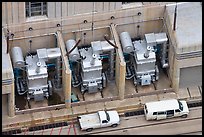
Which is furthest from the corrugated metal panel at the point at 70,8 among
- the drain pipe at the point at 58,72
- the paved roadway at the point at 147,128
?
the paved roadway at the point at 147,128

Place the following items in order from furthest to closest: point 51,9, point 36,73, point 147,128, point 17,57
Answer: point 147,128 < point 36,73 < point 17,57 < point 51,9

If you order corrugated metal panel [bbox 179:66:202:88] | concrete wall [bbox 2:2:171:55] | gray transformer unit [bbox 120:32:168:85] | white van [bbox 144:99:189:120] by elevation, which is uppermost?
concrete wall [bbox 2:2:171:55]

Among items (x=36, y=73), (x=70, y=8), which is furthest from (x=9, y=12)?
A: (x=36, y=73)

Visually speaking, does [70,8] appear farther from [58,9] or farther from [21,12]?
[21,12]

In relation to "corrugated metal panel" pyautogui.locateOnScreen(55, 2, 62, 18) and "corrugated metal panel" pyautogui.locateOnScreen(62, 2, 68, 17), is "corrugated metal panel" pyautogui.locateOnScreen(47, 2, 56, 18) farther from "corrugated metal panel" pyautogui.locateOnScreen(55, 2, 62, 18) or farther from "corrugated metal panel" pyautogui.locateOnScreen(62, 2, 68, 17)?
"corrugated metal panel" pyautogui.locateOnScreen(62, 2, 68, 17)

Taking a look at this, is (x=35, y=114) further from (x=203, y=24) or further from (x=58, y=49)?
(x=203, y=24)

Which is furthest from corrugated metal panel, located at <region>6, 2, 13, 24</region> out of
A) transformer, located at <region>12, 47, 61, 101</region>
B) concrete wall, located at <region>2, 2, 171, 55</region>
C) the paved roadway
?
the paved roadway

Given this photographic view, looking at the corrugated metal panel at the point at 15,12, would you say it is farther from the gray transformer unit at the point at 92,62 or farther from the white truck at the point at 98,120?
the white truck at the point at 98,120
